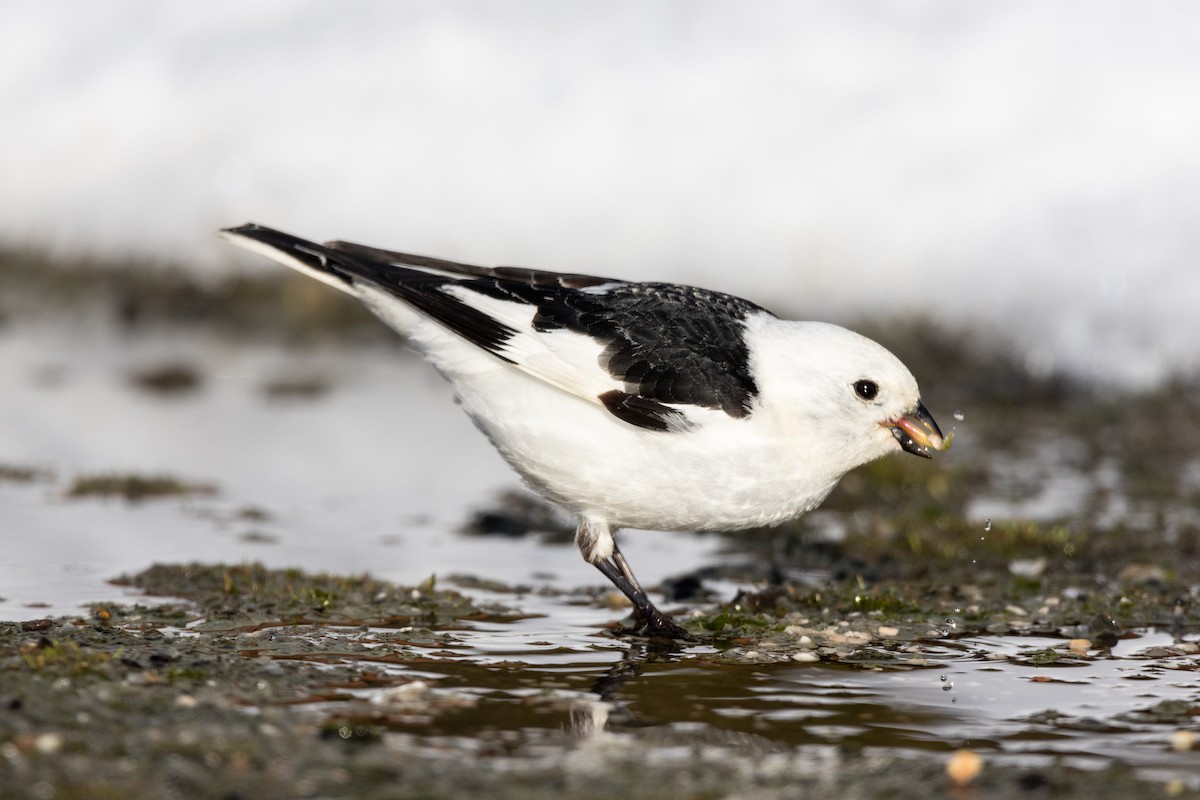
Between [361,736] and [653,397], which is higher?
[653,397]

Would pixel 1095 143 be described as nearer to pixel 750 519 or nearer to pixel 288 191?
pixel 288 191

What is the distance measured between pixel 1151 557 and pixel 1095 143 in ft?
24.4

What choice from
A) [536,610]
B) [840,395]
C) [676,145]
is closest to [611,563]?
[536,610]

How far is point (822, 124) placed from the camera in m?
14.7

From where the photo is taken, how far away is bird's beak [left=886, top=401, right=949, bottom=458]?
546 centimetres

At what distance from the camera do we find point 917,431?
547 centimetres

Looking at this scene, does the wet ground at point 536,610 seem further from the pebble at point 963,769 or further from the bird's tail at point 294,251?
the bird's tail at point 294,251

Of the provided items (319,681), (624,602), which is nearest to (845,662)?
(624,602)

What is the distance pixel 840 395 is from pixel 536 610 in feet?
5.22

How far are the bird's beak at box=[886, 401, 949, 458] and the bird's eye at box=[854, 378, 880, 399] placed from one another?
0.53 ft

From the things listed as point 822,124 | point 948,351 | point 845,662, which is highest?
point 822,124

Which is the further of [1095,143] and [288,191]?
[288,191]

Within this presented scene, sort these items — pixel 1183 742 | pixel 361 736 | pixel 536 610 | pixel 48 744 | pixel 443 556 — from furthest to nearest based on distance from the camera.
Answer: pixel 443 556 < pixel 536 610 < pixel 1183 742 < pixel 361 736 < pixel 48 744

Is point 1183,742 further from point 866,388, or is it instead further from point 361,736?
point 361,736
